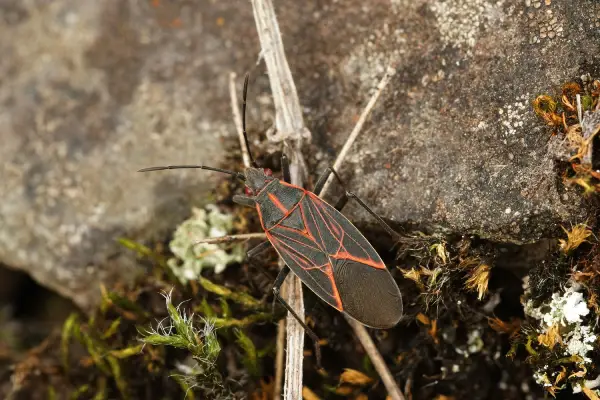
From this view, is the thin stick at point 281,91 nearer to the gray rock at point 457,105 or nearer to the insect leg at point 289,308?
the insect leg at point 289,308

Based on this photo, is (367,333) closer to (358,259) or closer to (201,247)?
(358,259)

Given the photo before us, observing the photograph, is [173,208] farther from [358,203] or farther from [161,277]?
[358,203]

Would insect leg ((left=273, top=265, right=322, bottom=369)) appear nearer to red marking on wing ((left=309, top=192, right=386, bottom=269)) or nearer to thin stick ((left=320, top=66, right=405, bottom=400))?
thin stick ((left=320, top=66, right=405, bottom=400))

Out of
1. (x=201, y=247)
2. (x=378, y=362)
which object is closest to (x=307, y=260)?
(x=378, y=362)

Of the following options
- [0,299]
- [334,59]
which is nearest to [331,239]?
[334,59]

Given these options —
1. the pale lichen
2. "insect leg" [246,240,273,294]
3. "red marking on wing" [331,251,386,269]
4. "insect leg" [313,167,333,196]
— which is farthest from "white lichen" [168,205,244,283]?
the pale lichen

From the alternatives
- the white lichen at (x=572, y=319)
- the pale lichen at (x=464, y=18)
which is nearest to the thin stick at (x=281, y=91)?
the pale lichen at (x=464, y=18)
